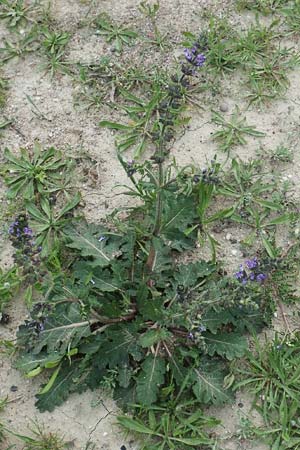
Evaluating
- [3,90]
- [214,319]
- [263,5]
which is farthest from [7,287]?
[263,5]

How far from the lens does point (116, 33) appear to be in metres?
5.21

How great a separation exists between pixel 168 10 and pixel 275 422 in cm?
338

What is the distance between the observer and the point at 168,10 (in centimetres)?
536

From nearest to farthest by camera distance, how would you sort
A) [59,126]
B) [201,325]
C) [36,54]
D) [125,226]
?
[201,325] < [125,226] < [59,126] < [36,54]

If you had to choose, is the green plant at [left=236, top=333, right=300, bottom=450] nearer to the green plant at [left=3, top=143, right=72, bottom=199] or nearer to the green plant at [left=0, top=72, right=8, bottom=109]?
the green plant at [left=3, top=143, right=72, bottom=199]

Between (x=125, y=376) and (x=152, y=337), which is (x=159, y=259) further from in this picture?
(x=125, y=376)

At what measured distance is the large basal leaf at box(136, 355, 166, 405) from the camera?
362 cm

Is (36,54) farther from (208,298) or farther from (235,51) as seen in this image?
(208,298)

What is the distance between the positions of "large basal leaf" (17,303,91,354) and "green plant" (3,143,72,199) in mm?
1069

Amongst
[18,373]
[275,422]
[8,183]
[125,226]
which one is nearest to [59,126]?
[8,183]

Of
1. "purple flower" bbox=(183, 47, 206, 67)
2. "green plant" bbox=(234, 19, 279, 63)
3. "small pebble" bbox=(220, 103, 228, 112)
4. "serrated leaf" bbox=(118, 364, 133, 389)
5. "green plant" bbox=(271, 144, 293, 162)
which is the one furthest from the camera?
"green plant" bbox=(234, 19, 279, 63)

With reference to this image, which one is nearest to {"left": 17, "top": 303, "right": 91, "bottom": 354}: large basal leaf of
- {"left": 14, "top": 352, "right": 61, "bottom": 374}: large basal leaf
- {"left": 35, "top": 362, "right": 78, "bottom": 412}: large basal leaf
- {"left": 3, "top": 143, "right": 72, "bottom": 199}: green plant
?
{"left": 14, "top": 352, "right": 61, "bottom": 374}: large basal leaf

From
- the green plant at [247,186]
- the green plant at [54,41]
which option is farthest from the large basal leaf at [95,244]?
the green plant at [54,41]

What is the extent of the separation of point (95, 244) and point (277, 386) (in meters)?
1.41
